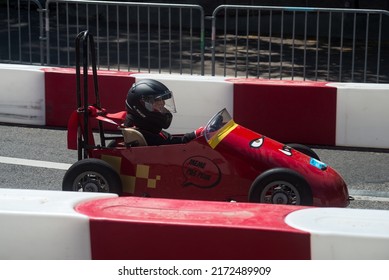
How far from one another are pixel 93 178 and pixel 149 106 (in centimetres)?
64

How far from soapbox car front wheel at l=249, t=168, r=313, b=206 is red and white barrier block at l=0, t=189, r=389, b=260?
1.53 m

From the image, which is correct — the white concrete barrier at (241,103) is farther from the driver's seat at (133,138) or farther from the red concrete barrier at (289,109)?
the driver's seat at (133,138)

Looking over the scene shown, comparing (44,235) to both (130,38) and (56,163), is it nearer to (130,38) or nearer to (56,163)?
(56,163)

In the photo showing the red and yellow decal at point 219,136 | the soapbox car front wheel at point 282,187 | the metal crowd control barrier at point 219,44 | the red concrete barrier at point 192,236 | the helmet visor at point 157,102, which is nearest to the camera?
the red concrete barrier at point 192,236

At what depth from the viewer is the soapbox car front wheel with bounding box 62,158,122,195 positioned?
6.16 meters

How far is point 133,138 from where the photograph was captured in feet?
20.7

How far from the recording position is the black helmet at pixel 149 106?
634cm

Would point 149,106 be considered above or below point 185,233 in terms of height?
above

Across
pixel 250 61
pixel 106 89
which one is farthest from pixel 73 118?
pixel 250 61

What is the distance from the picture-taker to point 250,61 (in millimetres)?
12211

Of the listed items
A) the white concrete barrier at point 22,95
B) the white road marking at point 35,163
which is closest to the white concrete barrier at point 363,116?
the white road marking at point 35,163

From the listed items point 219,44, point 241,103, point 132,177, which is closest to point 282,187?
point 132,177

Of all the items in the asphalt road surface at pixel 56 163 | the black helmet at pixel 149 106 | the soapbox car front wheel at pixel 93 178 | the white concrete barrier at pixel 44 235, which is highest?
the black helmet at pixel 149 106

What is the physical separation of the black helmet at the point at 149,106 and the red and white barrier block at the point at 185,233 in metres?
2.07
